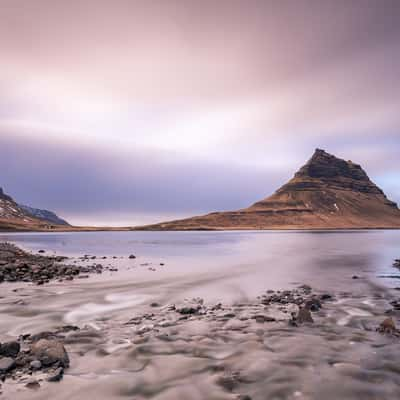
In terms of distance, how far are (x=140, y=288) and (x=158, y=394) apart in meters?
14.3

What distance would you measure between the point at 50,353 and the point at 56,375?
1115 mm

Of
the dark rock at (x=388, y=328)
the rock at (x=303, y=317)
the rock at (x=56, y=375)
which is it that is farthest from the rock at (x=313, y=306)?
the rock at (x=56, y=375)

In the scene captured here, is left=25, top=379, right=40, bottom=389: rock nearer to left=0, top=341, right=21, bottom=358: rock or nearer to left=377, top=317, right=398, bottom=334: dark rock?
left=0, top=341, right=21, bottom=358: rock

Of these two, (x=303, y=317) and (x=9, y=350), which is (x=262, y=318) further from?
(x=9, y=350)

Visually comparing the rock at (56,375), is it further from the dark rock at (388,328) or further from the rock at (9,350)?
the dark rock at (388,328)

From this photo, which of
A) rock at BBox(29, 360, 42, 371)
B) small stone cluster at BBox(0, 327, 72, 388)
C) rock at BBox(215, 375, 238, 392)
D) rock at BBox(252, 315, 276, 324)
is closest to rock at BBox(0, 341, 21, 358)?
small stone cluster at BBox(0, 327, 72, 388)

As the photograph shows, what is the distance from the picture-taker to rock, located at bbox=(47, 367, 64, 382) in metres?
7.64

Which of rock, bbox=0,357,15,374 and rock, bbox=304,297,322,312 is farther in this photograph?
rock, bbox=304,297,322,312

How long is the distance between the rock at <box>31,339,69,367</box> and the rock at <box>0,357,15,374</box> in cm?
62

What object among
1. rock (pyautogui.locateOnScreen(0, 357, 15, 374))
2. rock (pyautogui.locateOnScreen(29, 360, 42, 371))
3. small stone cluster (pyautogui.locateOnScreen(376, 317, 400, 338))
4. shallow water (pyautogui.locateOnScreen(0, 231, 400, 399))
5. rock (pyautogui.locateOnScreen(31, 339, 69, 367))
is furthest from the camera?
small stone cluster (pyautogui.locateOnScreen(376, 317, 400, 338))

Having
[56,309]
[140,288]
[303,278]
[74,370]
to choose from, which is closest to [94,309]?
[56,309]

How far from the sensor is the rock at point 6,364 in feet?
25.6

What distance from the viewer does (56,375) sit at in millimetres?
7773

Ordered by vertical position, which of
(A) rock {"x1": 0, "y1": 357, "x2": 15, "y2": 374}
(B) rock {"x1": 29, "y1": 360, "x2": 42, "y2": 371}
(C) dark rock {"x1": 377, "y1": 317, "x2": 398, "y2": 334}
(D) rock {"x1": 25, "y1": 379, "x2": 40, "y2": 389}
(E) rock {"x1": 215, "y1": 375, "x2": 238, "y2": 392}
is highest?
(A) rock {"x1": 0, "y1": 357, "x2": 15, "y2": 374}
